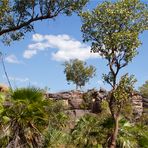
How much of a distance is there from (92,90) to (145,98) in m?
6.97

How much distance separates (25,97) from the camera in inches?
742

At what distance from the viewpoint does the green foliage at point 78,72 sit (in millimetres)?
86938

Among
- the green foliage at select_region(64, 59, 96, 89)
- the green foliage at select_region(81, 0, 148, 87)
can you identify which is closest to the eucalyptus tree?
the green foliage at select_region(81, 0, 148, 87)

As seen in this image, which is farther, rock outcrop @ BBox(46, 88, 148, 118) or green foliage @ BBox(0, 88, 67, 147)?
rock outcrop @ BBox(46, 88, 148, 118)

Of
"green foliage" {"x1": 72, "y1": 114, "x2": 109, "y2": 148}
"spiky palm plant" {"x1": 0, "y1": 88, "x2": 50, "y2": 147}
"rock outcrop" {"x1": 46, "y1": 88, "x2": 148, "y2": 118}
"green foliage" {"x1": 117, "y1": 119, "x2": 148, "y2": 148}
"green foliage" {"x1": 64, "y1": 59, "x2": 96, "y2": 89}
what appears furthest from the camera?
"green foliage" {"x1": 64, "y1": 59, "x2": 96, "y2": 89}

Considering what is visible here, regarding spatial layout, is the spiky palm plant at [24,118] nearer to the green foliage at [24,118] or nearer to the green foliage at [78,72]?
the green foliage at [24,118]

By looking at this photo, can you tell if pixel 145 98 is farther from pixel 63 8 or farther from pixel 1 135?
pixel 1 135

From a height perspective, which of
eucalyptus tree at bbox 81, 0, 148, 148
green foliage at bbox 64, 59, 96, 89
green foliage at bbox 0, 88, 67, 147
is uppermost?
green foliage at bbox 64, 59, 96, 89

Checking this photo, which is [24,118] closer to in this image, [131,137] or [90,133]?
[131,137]

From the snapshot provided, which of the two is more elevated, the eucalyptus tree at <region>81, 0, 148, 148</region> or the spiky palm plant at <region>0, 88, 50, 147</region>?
the eucalyptus tree at <region>81, 0, 148, 148</region>

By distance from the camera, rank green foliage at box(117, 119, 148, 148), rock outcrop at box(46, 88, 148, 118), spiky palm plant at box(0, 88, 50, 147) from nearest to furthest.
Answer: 1. spiky palm plant at box(0, 88, 50, 147)
2. green foliage at box(117, 119, 148, 148)
3. rock outcrop at box(46, 88, 148, 118)

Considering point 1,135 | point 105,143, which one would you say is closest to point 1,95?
point 1,135

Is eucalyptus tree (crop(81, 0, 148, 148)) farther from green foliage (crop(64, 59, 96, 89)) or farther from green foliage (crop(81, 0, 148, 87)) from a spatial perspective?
green foliage (crop(64, 59, 96, 89))

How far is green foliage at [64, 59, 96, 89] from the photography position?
8694 centimetres
